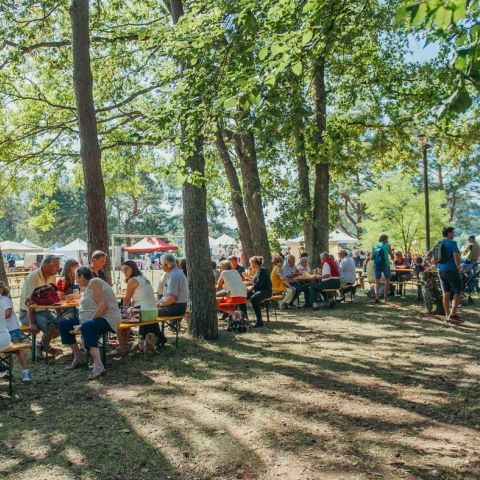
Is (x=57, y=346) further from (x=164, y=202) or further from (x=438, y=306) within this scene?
(x=164, y=202)

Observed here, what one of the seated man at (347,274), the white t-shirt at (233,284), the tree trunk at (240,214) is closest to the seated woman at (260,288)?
the white t-shirt at (233,284)

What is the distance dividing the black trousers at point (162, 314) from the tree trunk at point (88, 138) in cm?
139

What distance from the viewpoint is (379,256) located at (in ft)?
50.4

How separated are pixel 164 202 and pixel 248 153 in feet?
217

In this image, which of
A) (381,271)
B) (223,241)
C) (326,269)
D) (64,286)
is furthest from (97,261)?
(223,241)

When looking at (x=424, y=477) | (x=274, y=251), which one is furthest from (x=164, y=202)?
(x=424, y=477)

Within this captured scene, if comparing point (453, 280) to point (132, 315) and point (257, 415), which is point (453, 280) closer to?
point (132, 315)

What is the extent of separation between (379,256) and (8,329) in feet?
33.5

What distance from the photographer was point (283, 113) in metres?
10.5

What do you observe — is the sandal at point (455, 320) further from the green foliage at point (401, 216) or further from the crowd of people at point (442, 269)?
the green foliage at point (401, 216)

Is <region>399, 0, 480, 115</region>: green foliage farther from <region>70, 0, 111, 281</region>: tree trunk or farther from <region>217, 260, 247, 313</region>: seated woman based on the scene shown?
<region>217, 260, 247, 313</region>: seated woman

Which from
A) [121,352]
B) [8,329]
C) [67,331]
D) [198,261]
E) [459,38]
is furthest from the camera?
[198,261]

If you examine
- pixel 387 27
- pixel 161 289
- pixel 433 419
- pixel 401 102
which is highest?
pixel 387 27

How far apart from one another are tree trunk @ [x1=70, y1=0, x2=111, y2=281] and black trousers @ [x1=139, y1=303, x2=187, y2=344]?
1.39 metres
